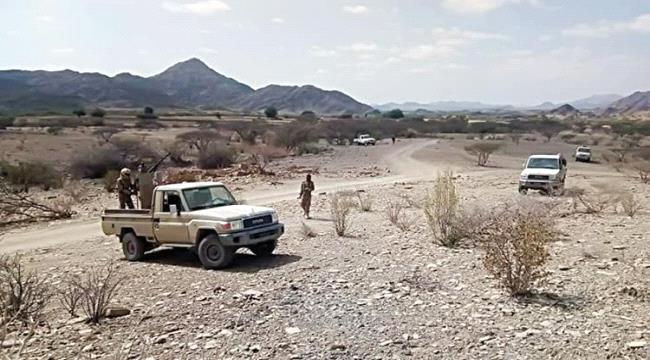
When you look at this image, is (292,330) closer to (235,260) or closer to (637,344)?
(637,344)

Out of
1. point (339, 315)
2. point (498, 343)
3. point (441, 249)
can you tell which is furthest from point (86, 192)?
point (498, 343)

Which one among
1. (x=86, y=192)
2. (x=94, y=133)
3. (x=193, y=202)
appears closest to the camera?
(x=193, y=202)

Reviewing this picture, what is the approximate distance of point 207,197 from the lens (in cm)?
1380

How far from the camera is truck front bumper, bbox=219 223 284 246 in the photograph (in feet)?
40.6

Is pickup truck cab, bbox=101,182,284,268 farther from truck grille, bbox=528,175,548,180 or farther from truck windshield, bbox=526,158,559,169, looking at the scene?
truck windshield, bbox=526,158,559,169

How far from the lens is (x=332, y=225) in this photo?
18328mm

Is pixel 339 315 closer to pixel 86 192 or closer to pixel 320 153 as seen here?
pixel 86 192

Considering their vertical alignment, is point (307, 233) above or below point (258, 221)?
below

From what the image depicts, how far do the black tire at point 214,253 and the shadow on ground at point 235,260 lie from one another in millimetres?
210

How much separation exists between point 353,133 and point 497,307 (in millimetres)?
88725

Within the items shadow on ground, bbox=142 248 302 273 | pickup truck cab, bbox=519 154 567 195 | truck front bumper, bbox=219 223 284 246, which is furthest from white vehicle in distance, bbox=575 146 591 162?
truck front bumper, bbox=219 223 284 246

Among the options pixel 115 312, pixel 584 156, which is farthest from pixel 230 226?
pixel 584 156

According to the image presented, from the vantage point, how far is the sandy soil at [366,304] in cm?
759

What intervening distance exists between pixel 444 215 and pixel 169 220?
6148 mm
